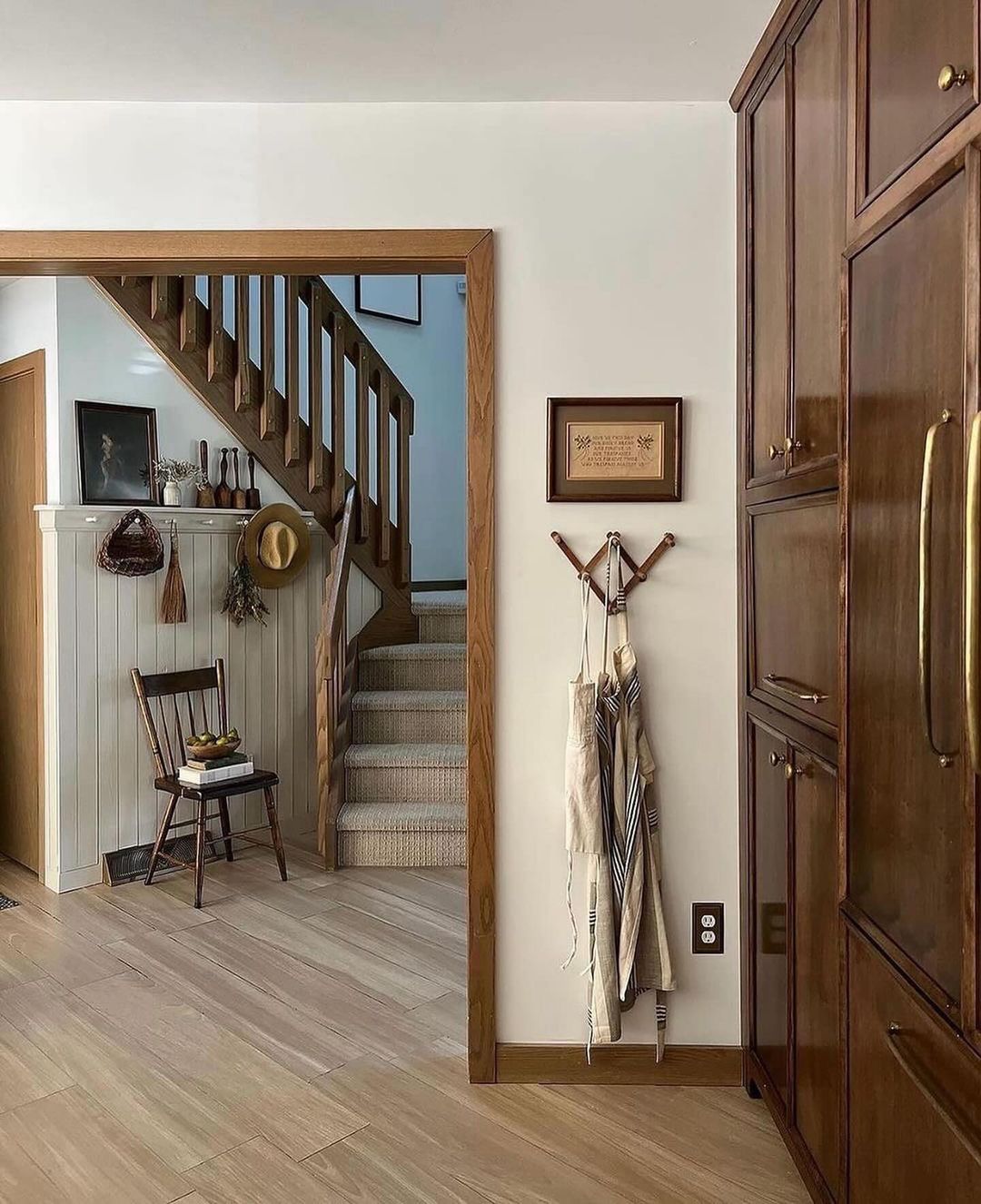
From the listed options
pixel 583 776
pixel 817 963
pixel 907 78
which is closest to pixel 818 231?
pixel 907 78

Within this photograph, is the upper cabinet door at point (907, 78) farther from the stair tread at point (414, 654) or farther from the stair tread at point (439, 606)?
the stair tread at point (439, 606)

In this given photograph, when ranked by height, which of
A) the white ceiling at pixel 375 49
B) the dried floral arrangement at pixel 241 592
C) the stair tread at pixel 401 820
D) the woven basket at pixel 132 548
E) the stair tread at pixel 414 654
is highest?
the white ceiling at pixel 375 49

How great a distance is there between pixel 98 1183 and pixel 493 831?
3.85 feet

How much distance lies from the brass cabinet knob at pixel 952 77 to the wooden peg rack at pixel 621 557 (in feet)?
4.51

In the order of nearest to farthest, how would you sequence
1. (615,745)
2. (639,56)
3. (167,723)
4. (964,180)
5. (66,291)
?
(964,180) < (639,56) < (615,745) < (66,291) < (167,723)

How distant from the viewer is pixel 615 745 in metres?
2.50

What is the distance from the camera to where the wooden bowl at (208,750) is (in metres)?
4.04

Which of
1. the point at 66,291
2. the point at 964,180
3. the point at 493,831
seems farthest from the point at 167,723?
the point at 964,180

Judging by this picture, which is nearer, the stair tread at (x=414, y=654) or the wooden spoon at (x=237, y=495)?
the wooden spoon at (x=237, y=495)

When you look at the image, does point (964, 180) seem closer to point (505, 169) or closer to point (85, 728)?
point (505, 169)

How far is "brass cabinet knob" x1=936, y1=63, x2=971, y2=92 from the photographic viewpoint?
125cm

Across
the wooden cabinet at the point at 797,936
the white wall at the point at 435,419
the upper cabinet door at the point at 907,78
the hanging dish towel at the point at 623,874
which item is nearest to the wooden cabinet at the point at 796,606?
the wooden cabinet at the point at 797,936

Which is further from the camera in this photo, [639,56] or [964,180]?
[639,56]

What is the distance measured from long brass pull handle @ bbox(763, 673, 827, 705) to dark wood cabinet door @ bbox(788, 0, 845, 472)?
45cm
